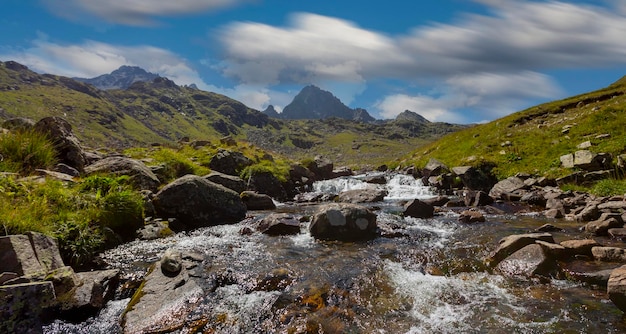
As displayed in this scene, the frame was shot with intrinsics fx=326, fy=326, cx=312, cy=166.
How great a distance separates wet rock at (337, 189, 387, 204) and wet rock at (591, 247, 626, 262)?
59.1ft

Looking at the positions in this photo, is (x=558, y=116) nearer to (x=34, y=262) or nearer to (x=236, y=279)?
(x=236, y=279)

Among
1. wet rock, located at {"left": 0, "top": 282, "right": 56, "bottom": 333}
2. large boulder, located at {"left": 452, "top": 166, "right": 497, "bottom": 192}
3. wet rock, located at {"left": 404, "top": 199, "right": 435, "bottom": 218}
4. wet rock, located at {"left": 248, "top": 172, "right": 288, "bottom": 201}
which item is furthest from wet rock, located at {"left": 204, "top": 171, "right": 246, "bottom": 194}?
large boulder, located at {"left": 452, "top": 166, "right": 497, "bottom": 192}

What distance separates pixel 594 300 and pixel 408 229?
9064 mm

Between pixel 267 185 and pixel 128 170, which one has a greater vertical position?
pixel 128 170

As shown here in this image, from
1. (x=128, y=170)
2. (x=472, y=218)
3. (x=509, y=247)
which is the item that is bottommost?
(x=472, y=218)

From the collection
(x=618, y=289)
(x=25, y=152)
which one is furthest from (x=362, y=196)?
(x=25, y=152)

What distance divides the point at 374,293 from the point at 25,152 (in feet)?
56.2

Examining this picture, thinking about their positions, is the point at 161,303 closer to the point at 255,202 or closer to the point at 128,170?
the point at 128,170

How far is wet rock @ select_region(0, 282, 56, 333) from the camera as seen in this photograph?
19.8ft

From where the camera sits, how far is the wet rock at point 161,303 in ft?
26.3

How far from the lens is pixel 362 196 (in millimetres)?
29234

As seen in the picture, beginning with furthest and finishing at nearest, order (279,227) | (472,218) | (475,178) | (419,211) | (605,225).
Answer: (475,178) → (419,211) → (472,218) → (279,227) → (605,225)

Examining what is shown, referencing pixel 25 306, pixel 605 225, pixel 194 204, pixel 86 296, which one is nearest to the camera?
pixel 25 306

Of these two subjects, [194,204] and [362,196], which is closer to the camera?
[194,204]
